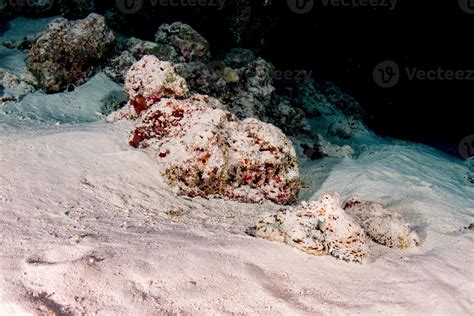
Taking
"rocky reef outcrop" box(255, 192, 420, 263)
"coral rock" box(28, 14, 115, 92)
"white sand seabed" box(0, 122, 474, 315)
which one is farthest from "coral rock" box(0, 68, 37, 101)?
"rocky reef outcrop" box(255, 192, 420, 263)

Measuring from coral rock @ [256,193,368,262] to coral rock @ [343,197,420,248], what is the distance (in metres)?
0.59

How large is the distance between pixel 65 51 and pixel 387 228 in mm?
5871

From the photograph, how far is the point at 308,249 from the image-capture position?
264 cm

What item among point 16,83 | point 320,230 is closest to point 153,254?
point 320,230

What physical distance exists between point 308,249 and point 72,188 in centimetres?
205

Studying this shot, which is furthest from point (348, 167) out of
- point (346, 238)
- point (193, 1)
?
point (193, 1)

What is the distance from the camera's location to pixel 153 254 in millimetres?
2174

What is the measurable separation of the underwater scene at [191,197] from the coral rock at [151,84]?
20 mm

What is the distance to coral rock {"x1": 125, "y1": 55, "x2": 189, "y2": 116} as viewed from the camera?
437cm

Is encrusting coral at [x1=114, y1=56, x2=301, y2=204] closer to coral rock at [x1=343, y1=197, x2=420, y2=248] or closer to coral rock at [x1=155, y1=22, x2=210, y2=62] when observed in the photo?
coral rock at [x1=343, y1=197, x2=420, y2=248]

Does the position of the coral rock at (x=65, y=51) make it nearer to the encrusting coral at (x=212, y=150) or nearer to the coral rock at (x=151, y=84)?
the coral rock at (x=151, y=84)

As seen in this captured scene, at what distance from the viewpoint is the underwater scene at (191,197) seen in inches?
78.3

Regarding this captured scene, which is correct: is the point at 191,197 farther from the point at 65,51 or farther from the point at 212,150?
the point at 65,51

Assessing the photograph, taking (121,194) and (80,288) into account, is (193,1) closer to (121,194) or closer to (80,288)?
(121,194)
